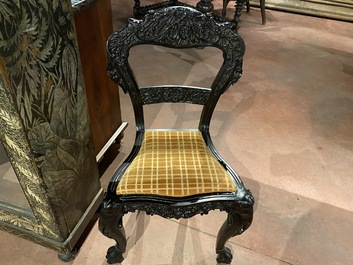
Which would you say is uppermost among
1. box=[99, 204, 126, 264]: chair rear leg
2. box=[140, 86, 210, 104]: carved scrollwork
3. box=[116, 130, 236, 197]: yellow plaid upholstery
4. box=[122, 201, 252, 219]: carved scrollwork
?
box=[140, 86, 210, 104]: carved scrollwork

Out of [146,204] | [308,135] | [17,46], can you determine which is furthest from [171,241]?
[308,135]

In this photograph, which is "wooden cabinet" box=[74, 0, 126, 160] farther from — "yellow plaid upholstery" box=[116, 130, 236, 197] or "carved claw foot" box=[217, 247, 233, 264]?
"carved claw foot" box=[217, 247, 233, 264]

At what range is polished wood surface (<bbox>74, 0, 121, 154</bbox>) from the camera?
1351 mm

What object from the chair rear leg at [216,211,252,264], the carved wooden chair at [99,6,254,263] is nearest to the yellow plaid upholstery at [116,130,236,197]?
the carved wooden chair at [99,6,254,263]

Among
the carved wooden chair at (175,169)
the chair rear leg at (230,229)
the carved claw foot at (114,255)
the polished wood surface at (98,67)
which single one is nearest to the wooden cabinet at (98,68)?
the polished wood surface at (98,67)

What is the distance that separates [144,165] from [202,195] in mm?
259

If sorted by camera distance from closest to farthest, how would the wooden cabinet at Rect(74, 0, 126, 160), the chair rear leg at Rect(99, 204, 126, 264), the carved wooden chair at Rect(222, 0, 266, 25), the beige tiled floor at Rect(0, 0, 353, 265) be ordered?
the chair rear leg at Rect(99, 204, 126, 264), the wooden cabinet at Rect(74, 0, 126, 160), the beige tiled floor at Rect(0, 0, 353, 265), the carved wooden chair at Rect(222, 0, 266, 25)

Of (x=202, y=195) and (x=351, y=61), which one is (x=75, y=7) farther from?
(x=351, y=61)

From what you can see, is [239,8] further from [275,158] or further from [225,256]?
[225,256]

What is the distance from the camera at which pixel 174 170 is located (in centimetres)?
124

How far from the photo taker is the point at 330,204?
1781 millimetres

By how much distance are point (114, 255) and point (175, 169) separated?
52cm

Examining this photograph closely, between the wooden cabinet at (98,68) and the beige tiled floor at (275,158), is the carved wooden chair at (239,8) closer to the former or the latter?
the beige tiled floor at (275,158)

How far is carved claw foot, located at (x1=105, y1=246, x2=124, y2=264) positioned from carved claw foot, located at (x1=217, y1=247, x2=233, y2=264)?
443mm
